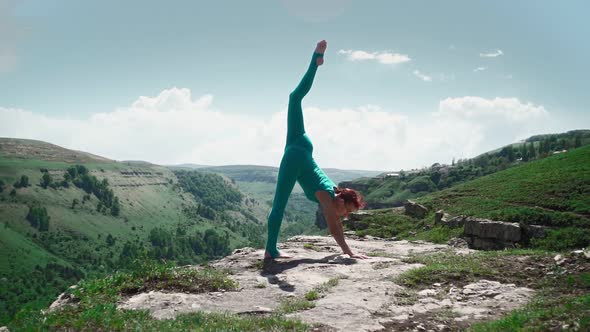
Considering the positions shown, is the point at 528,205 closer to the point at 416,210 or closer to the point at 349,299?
the point at 416,210

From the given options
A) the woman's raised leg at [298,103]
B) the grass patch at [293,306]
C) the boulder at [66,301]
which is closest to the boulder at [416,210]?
the woman's raised leg at [298,103]

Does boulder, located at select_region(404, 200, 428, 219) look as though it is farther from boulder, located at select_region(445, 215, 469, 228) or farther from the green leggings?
the green leggings

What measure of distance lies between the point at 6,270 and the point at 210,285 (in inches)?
8445

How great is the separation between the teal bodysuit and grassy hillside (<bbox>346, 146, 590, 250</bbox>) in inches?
566

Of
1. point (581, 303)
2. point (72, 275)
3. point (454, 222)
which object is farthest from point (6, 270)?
point (581, 303)

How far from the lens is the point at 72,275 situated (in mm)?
188000

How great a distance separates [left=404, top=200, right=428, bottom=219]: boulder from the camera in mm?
35812

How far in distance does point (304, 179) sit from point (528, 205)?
2271 cm

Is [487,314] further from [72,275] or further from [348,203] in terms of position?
[72,275]

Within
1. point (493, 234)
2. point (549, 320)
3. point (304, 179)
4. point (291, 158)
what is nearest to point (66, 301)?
point (291, 158)

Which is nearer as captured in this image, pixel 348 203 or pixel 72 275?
pixel 348 203

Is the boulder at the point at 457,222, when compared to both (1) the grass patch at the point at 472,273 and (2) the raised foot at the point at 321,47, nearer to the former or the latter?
(1) the grass patch at the point at 472,273

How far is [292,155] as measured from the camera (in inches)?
522

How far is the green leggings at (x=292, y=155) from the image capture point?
13.2 meters
